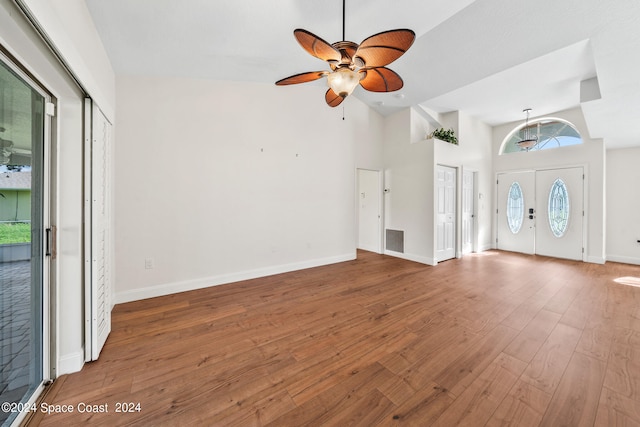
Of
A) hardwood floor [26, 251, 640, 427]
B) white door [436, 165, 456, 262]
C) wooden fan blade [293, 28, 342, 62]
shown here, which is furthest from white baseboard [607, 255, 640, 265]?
wooden fan blade [293, 28, 342, 62]

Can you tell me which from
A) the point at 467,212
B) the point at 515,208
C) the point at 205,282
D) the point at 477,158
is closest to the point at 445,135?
the point at 477,158

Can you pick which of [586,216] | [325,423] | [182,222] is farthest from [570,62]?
[182,222]

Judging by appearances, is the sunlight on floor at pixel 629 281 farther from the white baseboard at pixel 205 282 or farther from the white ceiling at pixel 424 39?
the white baseboard at pixel 205 282

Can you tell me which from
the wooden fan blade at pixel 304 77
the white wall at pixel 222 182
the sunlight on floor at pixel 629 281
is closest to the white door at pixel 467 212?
the sunlight on floor at pixel 629 281

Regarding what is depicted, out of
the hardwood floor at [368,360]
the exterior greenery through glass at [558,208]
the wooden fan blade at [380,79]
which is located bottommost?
the hardwood floor at [368,360]

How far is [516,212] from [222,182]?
676 centimetres

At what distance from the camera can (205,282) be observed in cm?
339

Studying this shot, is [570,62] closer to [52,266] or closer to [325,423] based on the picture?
[325,423]

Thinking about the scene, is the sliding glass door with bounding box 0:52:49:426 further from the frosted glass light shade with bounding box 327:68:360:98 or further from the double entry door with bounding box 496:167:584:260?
the double entry door with bounding box 496:167:584:260

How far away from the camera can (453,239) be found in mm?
5297

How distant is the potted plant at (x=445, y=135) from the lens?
4.89 meters

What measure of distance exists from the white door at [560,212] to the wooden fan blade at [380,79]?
5482mm

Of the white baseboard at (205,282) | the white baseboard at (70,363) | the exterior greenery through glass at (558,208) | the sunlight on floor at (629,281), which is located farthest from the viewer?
the exterior greenery through glass at (558,208)

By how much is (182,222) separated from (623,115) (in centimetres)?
658
